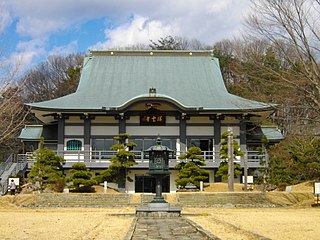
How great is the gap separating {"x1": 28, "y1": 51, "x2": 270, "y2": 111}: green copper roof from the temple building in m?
0.07

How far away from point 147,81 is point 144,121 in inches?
166

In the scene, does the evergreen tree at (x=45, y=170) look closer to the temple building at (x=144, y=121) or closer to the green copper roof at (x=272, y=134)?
the temple building at (x=144, y=121)

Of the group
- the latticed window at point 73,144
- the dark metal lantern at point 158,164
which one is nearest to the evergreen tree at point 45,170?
the latticed window at point 73,144

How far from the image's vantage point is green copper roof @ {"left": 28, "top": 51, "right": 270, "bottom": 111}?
1330 inches

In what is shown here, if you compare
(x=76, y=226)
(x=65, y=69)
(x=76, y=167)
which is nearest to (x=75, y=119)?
(x=76, y=167)

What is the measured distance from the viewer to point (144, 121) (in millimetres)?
34188

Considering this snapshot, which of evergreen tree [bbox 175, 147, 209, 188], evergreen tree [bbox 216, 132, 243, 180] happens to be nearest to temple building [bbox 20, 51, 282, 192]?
evergreen tree [bbox 216, 132, 243, 180]

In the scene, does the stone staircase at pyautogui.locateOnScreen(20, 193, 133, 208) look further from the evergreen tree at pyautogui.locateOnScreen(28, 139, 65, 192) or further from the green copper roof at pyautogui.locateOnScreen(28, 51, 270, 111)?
the green copper roof at pyautogui.locateOnScreen(28, 51, 270, 111)

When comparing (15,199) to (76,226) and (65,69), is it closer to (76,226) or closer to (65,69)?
(76,226)

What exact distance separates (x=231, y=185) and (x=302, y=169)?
21.3 ft

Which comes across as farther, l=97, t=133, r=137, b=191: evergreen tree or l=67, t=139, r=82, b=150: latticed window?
l=67, t=139, r=82, b=150: latticed window

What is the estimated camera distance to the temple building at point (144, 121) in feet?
107

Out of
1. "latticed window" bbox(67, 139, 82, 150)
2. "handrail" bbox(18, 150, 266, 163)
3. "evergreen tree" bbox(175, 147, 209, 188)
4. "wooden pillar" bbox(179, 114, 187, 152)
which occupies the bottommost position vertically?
"evergreen tree" bbox(175, 147, 209, 188)

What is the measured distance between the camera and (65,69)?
60.1 meters
